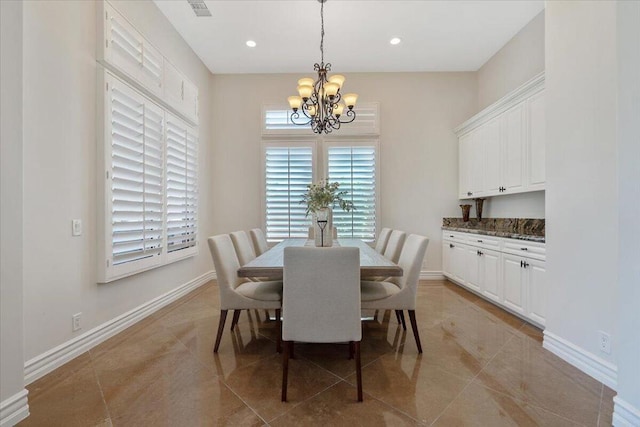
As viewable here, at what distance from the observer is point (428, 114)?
5.14 m

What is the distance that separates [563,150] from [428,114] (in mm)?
2991

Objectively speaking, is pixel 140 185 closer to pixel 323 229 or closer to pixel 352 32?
pixel 323 229

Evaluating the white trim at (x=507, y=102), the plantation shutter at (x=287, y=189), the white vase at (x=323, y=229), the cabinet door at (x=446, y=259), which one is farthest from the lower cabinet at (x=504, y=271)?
the plantation shutter at (x=287, y=189)

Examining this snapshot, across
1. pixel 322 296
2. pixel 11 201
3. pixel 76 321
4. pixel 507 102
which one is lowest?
pixel 76 321

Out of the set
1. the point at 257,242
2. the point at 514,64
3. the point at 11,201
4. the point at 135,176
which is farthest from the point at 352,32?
the point at 11,201

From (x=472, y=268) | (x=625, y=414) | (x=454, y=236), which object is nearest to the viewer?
(x=625, y=414)

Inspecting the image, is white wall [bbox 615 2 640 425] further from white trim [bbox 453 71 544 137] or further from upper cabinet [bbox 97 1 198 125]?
upper cabinet [bbox 97 1 198 125]

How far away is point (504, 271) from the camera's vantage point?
3.46 meters

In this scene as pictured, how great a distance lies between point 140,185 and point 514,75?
5052 mm

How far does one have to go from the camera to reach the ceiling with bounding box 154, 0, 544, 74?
11.6 feet

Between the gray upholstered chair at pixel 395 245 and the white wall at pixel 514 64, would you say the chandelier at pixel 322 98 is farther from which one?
the white wall at pixel 514 64

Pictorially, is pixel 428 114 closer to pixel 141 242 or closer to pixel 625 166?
pixel 625 166

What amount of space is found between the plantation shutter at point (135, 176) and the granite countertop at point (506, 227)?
402 centimetres

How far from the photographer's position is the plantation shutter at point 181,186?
3.78m
